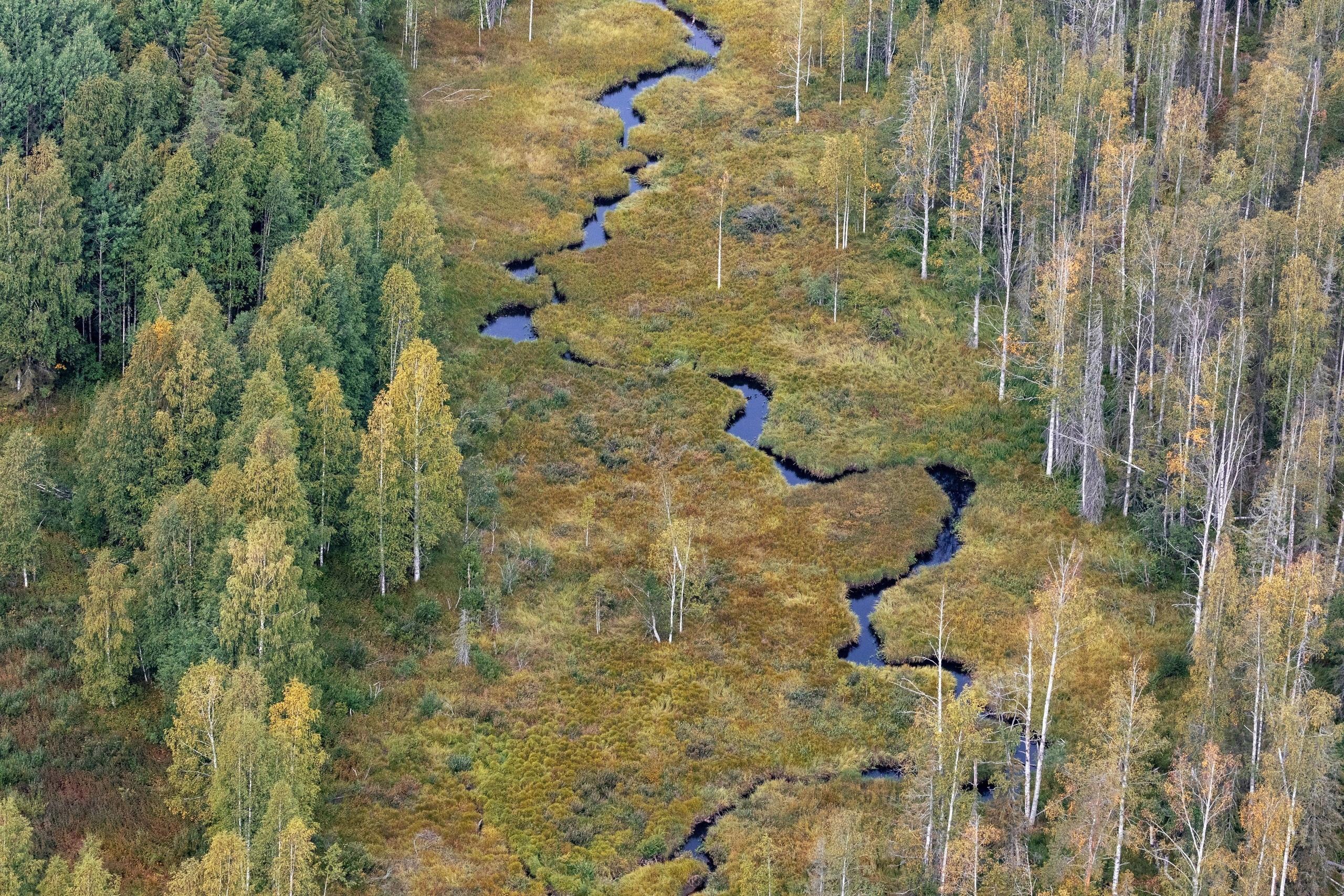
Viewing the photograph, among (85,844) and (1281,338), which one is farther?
(1281,338)

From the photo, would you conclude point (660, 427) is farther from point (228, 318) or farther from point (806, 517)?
point (228, 318)

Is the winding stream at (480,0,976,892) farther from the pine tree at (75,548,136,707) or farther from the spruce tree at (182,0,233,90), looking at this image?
the pine tree at (75,548,136,707)

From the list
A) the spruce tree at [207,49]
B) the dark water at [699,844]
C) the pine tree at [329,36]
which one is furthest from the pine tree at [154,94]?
the dark water at [699,844]

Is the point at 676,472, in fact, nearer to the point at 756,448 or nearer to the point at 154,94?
the point at 756,448

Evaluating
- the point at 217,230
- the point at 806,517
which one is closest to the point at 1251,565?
the point at 806,517

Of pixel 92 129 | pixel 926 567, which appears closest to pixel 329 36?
pixel 92 129

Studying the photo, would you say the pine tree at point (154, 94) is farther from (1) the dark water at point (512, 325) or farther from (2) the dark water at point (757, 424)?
(2) the dark water at point (757, 424)
